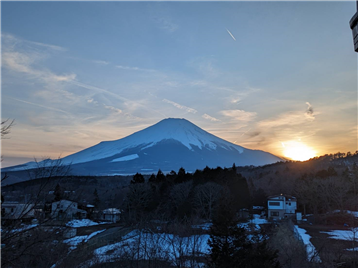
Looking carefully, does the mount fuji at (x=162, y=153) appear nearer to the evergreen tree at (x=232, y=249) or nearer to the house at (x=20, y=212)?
the evergreen tree at (x=232, y=249)

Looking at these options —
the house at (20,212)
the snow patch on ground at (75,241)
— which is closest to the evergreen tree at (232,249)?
the snow patch on ground at (75,241)

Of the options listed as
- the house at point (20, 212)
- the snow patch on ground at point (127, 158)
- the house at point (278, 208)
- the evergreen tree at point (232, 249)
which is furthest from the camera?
the snow patch on ground at point (127, 158)

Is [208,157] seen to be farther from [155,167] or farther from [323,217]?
[323,217]

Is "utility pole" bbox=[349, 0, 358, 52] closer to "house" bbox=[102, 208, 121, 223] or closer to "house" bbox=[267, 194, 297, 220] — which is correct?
"house" bbox=[267, 194, 297, 220]

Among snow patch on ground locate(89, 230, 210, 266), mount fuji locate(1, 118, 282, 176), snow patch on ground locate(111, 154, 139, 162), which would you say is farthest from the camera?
snow patch on ground locate(111, 154, 139, 162)

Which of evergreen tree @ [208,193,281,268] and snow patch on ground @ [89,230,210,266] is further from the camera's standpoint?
snow patch on ground @ [89,230,210,266]

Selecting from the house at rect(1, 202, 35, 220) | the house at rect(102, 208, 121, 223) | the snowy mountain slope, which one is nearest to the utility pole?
the house at rect(1, 202, 35, 220)

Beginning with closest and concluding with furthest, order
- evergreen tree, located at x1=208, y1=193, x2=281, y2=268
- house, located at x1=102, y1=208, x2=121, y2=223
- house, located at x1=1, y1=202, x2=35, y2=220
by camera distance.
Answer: house, located at x1=1, y1=202, x2=35, y2=220, evergreen tree, located at x1=208, y1=193, x2=281, y2=268, house, located at x1=102, y1=208, x2=121, y2=223

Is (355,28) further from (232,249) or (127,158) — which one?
(127,158)

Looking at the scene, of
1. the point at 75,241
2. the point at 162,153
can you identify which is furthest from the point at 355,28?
the point at 162,153
